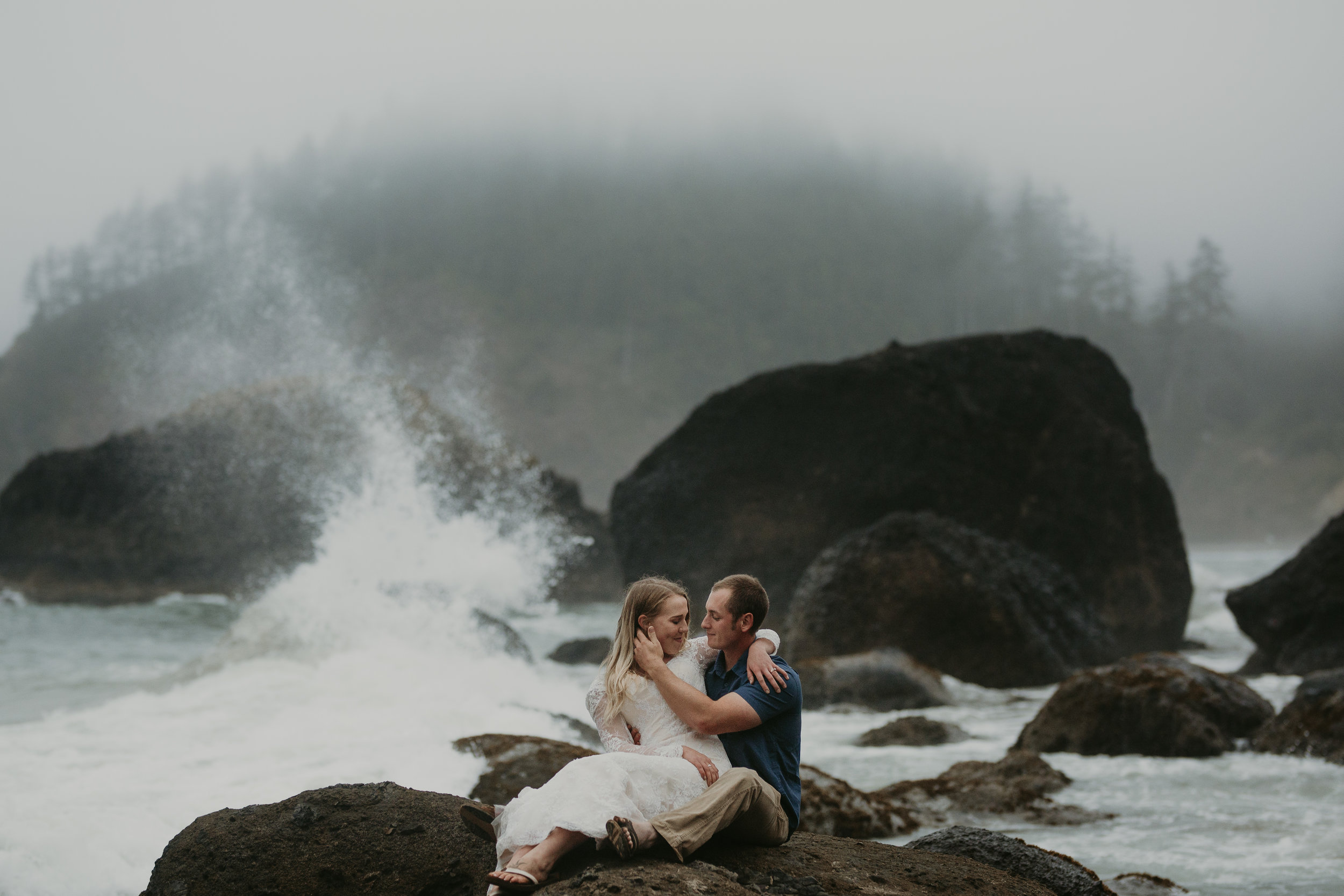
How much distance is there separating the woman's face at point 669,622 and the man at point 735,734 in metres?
0.04

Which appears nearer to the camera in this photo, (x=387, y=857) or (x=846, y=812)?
(x=387, y=857)

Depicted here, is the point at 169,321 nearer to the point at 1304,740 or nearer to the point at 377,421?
the point at 377,421

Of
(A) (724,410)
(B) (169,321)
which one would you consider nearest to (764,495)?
(A) (724,410)

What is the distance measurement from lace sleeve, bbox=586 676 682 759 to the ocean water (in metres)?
2.59

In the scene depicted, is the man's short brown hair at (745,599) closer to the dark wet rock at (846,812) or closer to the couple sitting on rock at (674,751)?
the couple sitting on rock at (674,751)

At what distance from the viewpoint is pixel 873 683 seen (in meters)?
9.09

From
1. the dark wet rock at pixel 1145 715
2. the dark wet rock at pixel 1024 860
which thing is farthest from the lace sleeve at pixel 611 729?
the dark wet rock at pixel 1145 715

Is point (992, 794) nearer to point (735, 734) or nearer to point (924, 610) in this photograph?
point (735, 734)

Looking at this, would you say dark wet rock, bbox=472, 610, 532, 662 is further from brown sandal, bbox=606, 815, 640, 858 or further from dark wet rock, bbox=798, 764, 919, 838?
brown sandal, bbox=606, 815, 640, 858

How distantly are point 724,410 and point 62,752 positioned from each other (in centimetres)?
1068

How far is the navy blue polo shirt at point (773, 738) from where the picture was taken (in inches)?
118

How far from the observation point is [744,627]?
3.14 metres

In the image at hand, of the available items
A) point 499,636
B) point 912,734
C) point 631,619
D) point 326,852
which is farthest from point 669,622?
point 499,636

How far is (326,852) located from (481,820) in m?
0.73
